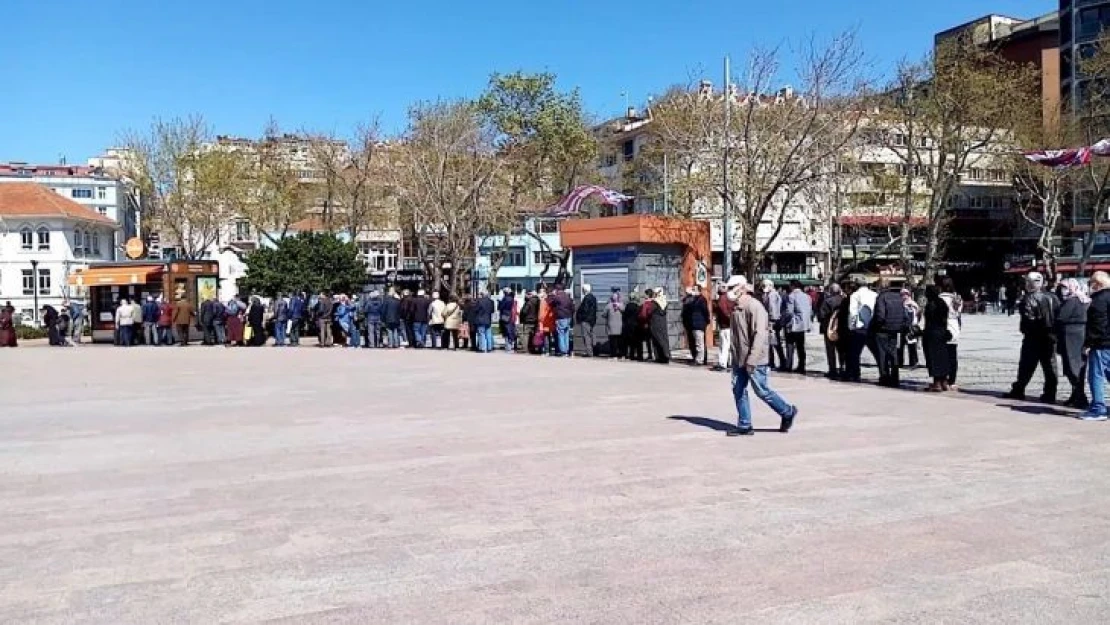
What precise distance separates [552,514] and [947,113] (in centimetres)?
3709

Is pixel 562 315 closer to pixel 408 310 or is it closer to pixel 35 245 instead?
pixel 408 310

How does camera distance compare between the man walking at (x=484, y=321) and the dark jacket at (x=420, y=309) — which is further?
the dark jacket at (x=420, y=309)

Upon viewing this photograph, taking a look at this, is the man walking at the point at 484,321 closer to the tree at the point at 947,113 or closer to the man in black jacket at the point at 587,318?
the man in black jacket at the point at 587,318

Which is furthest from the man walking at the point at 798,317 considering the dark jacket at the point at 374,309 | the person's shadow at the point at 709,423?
the dark jacket at the point at 374,309

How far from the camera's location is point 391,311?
2747 centimetres

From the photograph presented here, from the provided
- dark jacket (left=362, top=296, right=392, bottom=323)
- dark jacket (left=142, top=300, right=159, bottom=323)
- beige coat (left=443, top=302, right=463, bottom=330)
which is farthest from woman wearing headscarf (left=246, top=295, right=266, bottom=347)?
beige coat (left=443, top=302, right=463, bottom=330)

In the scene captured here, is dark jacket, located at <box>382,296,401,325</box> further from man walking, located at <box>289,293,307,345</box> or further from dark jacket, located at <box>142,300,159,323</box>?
dark jacket, located at <box>142,300,159,323</box>

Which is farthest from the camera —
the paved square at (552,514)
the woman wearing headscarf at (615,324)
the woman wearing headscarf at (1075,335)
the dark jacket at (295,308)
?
the dark jacket at (295,308)

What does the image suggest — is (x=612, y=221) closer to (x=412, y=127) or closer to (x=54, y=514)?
(x=54, y=514)

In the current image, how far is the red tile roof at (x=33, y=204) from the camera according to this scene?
248ft

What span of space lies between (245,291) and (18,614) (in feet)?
127

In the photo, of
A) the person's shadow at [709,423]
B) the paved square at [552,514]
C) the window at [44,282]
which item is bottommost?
the paved square at [552,514]

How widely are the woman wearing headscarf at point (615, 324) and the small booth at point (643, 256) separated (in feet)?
2.14

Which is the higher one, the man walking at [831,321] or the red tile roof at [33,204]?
the red tile roof at [33,204]
